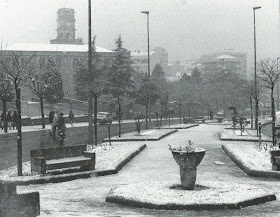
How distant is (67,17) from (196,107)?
203 feet

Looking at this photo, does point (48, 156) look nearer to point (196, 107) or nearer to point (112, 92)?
point (112, 92)

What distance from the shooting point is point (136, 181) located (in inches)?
511

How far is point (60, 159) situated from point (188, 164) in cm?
463

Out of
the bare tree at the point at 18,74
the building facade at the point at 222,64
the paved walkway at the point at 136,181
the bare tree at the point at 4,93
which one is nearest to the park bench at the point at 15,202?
the paved walkway at the point at 136,181

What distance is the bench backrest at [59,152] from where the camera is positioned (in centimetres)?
1341

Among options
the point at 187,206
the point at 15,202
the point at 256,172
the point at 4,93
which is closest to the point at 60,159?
the point at 256,172

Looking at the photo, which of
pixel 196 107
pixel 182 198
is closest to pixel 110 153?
pixel 182 198

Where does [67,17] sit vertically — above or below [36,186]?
above

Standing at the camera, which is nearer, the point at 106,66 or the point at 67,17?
the point at 106,66

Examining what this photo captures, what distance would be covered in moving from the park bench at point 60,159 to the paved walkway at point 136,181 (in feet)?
2.58

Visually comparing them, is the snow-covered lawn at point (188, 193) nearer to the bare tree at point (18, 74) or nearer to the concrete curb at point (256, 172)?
the concrete curb at point (256, 172)

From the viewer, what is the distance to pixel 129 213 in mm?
9023

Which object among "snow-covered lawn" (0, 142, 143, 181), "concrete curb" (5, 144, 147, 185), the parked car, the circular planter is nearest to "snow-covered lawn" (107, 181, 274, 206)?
the circular planter

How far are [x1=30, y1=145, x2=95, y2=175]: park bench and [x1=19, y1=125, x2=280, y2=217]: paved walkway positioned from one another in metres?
0.79
